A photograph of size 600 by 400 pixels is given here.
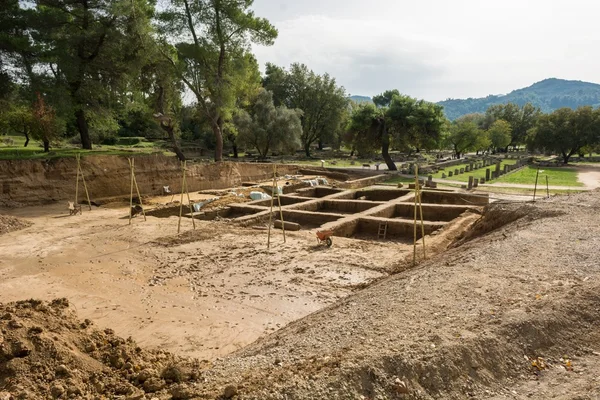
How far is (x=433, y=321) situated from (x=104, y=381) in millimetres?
3534

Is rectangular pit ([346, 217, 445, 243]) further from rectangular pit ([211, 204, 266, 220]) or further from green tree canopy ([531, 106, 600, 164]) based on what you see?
green tree canopy ([531, 106, 600, 164])

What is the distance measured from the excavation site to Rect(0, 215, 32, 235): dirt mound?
7 centimetres

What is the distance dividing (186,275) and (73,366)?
4.87 metres

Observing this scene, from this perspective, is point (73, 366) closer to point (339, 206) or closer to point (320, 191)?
point (339, 206)

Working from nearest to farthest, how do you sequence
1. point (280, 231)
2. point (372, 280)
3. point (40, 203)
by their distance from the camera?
point (372, 280) < point (280, 231) < point (40, 203)

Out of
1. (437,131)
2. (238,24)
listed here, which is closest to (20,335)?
(238,24)

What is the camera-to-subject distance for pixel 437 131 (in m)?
31.0

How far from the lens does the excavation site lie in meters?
3.52

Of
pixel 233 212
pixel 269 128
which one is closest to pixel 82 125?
pixel 233 212

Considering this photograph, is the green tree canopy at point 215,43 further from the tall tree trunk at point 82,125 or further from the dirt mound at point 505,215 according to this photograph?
the dirt mound at point 505,215

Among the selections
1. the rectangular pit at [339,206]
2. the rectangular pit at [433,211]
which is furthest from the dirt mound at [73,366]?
the rectangular pit at [339,206]

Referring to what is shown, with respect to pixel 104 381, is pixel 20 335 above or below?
above

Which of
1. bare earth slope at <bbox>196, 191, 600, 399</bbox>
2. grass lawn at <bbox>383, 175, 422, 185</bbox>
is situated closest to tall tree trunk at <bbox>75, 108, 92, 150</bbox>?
grass lawn at <bbox>383, 175, 422, 185</bbox>

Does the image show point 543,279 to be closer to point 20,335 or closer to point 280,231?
point 20,335
